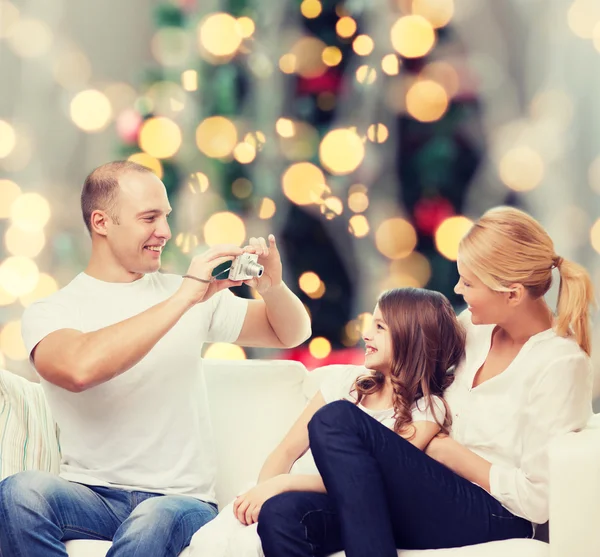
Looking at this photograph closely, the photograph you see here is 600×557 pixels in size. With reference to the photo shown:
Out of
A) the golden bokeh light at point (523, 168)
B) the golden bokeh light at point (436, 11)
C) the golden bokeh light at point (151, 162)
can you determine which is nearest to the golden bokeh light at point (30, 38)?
the golden bokeh light at point (151, 162)

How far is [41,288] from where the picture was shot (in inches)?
108

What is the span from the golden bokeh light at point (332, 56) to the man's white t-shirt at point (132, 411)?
1.12 meters

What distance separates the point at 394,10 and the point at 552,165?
68 centimetres

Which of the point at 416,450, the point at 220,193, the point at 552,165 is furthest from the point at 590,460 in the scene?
the point at 220,193

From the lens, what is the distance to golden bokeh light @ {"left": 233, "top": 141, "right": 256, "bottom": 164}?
8.53 ft

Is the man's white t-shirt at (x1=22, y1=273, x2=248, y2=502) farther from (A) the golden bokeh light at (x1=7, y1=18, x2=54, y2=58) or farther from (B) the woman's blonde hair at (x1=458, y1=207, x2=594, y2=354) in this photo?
(A) the golden bokeh light at (x1=7, y1=18, x2=54, y2=58)

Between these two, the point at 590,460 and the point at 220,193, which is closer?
the point at 590,460

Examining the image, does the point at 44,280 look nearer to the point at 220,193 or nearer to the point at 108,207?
the point at 220,193

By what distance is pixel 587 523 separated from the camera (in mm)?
1326

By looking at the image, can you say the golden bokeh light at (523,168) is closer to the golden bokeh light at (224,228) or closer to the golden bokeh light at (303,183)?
the golden bokeh light at (303,183)

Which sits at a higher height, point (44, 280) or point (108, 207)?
point (108, 207)

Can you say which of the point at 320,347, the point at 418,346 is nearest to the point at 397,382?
the point at 418,346

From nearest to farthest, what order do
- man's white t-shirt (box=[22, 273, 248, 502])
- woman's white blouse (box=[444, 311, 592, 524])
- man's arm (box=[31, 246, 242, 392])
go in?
woman's white blouse (box=[444, 311, 592, 524]), man's arm (box=[31, 246, 242, 392]), man's white t-shirt (box=[22, 273, 248, 502])

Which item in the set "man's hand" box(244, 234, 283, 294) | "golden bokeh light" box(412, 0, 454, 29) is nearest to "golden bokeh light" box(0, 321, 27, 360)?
"man's hand" box(244, 234, 283, 294)
